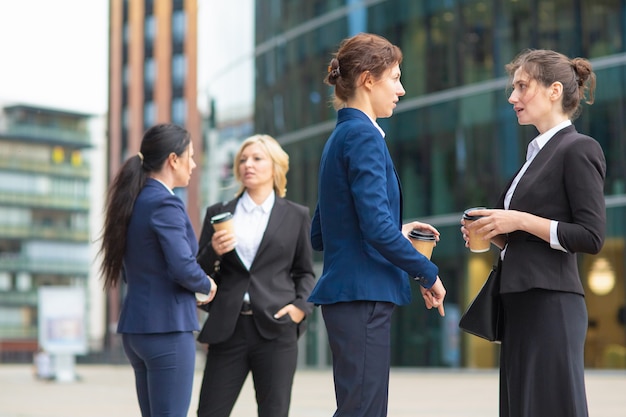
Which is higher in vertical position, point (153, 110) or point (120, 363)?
point (153, 110)

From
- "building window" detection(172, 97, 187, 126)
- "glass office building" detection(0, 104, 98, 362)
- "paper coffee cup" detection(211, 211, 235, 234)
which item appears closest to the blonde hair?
"paper coffee cup" detection(211, 211, 235, 234)

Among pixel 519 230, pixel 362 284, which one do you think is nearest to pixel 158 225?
pixel 362 284

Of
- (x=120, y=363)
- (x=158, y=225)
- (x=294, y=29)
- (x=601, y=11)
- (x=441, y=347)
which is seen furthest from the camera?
(x=120, y=363)

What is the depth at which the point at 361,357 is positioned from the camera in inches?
151

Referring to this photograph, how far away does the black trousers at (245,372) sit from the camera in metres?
5.59

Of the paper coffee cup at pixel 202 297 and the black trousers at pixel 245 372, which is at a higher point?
the paper coffee cup at pixel 202 297

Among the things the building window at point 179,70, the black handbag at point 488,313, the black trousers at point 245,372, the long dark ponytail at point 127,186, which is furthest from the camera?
the building window at point 179,70

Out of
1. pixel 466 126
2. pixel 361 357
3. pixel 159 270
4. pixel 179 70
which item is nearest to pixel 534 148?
pixel 361 357

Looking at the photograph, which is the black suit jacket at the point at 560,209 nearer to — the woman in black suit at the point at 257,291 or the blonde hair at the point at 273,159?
the woman in black suit at the point at 257,291

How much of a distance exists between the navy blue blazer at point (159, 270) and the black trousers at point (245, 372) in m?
0.62

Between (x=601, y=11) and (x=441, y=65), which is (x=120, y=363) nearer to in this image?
(x=441, y=65)

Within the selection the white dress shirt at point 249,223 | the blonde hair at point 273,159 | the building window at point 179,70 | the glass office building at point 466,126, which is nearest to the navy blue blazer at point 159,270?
the white dress shirt at point 249,223

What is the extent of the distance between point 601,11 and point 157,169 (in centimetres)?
1819

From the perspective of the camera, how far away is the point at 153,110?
91250mm
